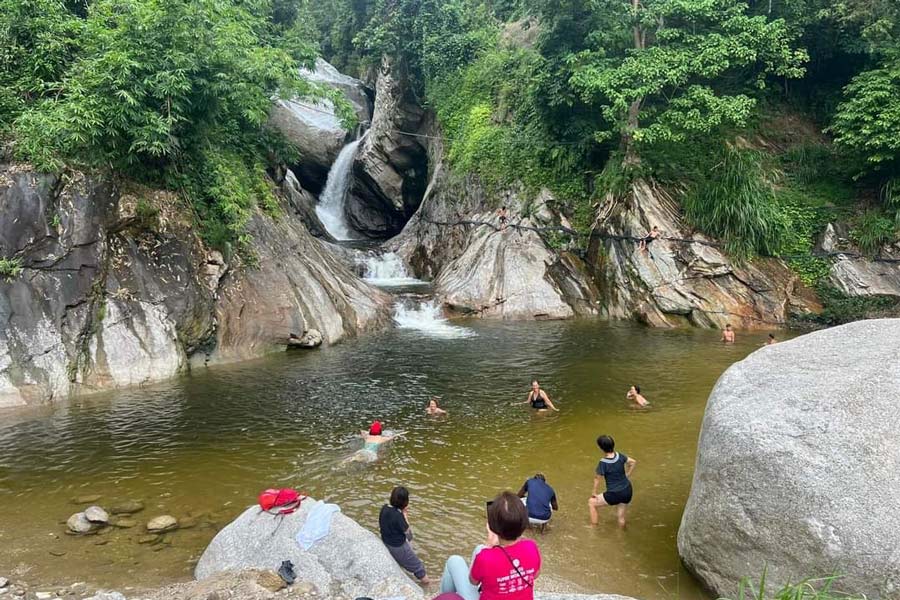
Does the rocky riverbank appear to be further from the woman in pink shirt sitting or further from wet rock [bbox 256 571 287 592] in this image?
the woman in pink shirt sitting

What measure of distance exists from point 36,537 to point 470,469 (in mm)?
5808

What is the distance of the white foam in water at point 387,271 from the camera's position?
2770cm

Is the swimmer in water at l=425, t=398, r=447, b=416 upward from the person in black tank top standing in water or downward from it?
downward

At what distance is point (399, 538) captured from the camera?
6496 mm

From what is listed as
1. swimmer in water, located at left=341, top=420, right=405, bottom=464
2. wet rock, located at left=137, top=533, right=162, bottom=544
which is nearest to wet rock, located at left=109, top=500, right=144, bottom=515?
wet rock, located at left=137, top=533, right=162, bottom=544

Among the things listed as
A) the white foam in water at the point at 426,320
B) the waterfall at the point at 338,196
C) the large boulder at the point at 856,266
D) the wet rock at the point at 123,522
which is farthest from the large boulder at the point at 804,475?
the waterfall at the point at 338,196

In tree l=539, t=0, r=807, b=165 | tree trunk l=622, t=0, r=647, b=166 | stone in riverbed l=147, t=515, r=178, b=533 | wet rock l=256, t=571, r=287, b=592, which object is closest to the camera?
wet rock l=256, t=571, r=287, b=592

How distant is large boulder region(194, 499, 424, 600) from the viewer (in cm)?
586

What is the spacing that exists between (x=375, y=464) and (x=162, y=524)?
3144 mm

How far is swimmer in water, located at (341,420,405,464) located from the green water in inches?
10.1

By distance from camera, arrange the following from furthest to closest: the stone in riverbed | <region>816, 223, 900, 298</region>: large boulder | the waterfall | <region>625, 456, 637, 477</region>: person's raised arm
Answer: the waterfall < <region>816, 223, 900, 298</region>: large boulder < <region>625, 456, 637, 477</region>: person's raised arm < the stone in riverbed

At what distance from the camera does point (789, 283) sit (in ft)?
67.3

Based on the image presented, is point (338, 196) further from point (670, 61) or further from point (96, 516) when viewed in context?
point (96, 516)

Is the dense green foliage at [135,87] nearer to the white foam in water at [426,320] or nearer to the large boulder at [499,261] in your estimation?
the white foam in water at [426,320]
